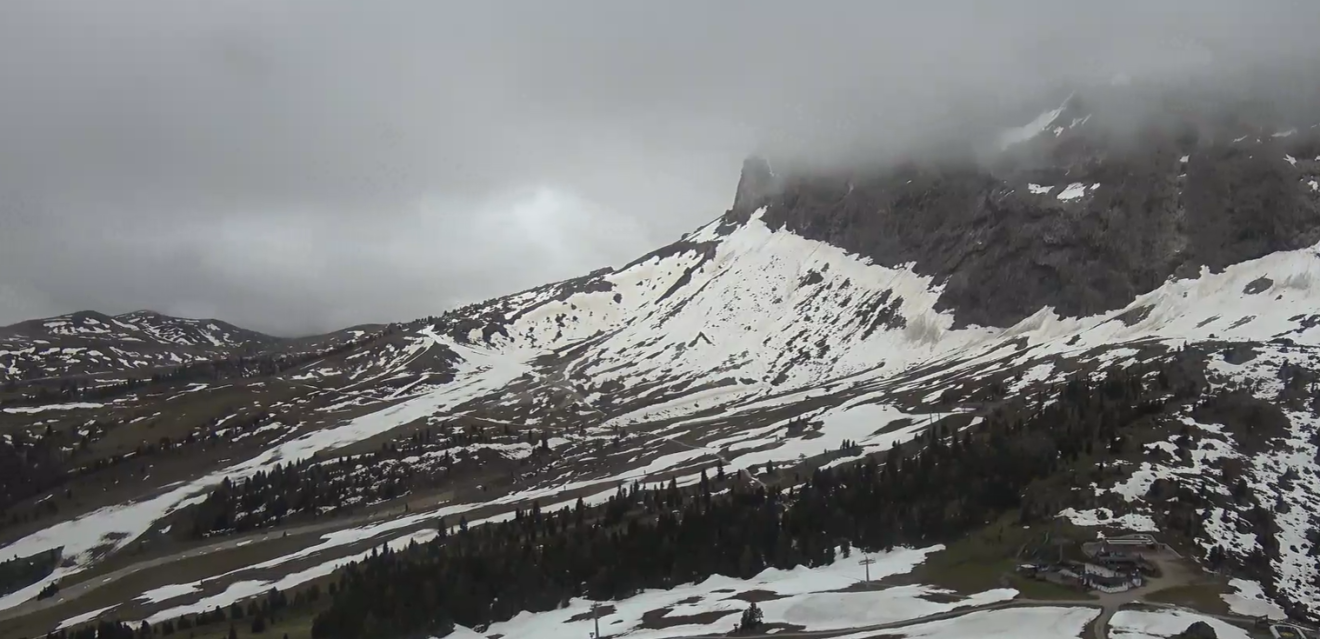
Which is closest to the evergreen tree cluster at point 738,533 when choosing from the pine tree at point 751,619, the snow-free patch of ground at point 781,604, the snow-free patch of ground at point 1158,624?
the snow-free patch of ground at point 781,604

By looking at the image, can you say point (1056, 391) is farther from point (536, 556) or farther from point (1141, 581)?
point (536, 556)

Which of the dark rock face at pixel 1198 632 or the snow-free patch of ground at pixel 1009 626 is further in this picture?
the snow-free patch of ground at pixel 1009 626

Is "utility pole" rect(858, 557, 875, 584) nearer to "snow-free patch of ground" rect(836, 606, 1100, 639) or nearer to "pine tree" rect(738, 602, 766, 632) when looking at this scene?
"snow-free patch of ground" rect(836, 606, 1100, 639)

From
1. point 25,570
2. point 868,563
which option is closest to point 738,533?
point 868,563

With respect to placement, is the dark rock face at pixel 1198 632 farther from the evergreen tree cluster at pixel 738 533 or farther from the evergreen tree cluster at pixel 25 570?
the evergreen tree cluster at pixel 25 570

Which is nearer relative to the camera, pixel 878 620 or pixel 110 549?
pixel 878 620

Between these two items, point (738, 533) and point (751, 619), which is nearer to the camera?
point (751, 619)

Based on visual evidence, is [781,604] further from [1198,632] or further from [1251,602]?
[1251,602]

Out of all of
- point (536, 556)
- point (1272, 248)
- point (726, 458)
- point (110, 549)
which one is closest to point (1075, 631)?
point (536, 556)
